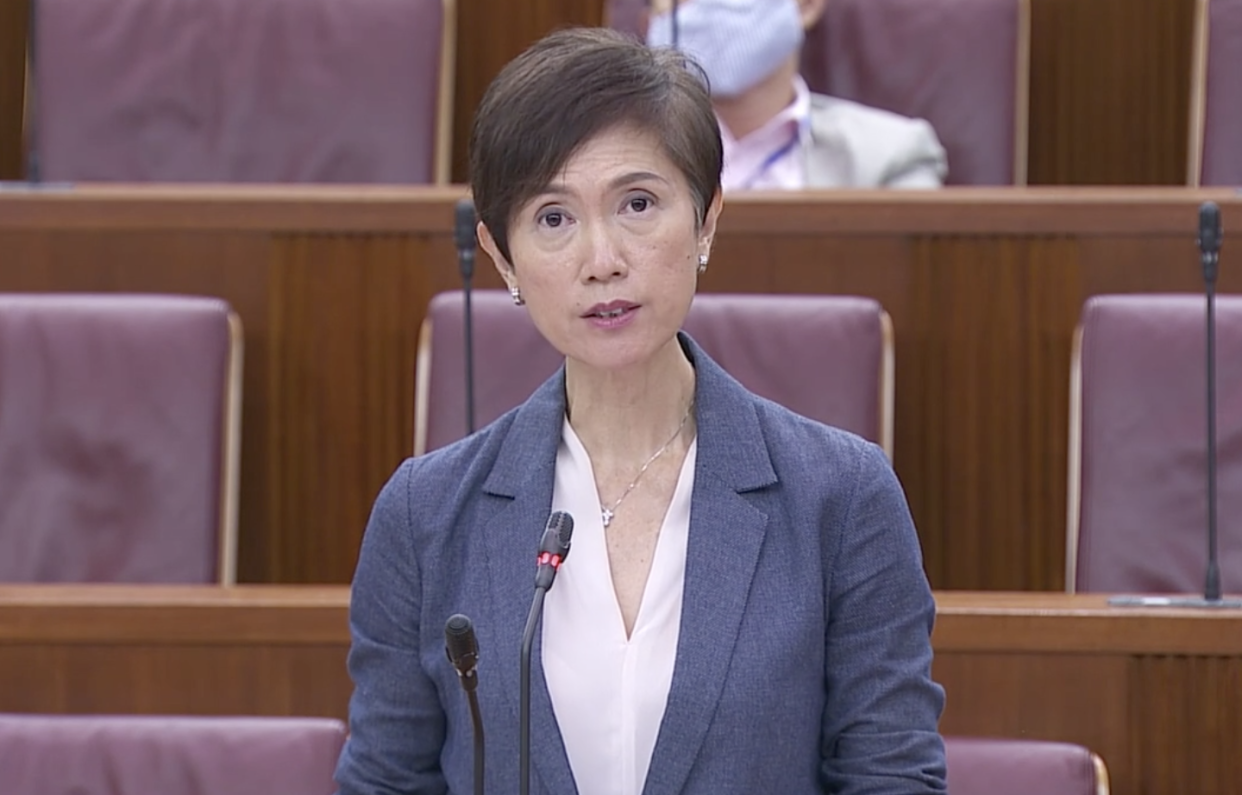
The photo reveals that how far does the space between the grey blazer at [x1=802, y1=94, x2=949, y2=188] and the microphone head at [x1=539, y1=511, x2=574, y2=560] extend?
700 mm

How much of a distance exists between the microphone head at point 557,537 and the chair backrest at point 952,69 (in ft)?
2.64

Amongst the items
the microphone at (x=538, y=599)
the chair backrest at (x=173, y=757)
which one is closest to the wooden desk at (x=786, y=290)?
the chair backrest at (x=173, y=757)

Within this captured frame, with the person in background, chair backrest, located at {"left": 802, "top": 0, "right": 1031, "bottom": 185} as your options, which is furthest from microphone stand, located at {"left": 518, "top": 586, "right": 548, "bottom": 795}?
chair backrest, located at {"left": 802, "top": 0, "right": 1031, "bottom": 185}

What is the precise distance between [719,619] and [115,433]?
0.53m

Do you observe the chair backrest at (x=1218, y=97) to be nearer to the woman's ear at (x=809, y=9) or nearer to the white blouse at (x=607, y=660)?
the woman's ear at (x=809, y=9)

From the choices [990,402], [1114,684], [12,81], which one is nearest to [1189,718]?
[1114,684]

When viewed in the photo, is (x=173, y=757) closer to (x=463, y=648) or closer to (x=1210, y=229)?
(x=463, y=648)

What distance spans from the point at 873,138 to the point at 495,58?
1.06 ft

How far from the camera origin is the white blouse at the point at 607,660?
55 cm

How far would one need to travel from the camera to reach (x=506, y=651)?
550 mm

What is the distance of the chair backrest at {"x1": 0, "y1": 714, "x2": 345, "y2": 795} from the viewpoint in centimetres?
69

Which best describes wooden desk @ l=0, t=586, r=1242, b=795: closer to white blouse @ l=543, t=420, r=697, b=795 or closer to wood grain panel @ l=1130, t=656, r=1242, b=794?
wood grain panel @ l=1130, t=656, r=1242, b=794

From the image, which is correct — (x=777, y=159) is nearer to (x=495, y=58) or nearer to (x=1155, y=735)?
(x=495, y=58)

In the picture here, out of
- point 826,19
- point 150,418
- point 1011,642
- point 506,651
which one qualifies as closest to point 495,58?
point 826,19
